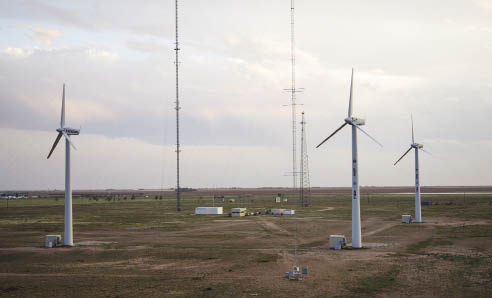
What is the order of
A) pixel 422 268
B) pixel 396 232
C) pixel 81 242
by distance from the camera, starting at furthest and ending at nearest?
1. pixel 396 232
2. pixel 81 242
3. pixel 422 268

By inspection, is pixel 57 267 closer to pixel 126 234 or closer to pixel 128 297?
pixel 128 297

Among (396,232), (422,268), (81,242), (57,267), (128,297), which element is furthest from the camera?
(396,232)

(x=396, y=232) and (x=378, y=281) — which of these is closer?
(x=378, y=281)

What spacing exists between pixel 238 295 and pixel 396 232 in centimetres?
4440

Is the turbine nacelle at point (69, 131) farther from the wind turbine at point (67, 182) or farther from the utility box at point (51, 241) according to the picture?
the utility box at point (51, 241)

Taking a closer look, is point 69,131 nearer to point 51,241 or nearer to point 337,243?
point 51,241

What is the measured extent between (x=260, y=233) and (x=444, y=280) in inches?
1518

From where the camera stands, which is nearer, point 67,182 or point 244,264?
point 244,264

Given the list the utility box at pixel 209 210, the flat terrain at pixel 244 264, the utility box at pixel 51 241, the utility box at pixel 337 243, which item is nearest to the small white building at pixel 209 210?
the utility box at pixel 209 210

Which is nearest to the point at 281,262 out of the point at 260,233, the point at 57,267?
the point at 57,267

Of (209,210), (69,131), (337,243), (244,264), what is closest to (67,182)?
(69,131)

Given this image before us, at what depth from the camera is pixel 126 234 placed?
70625 mm

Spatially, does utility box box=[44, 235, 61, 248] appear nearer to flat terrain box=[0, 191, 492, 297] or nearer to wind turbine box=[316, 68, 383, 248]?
A: flat terrain box=[0, 191, 492, 297]

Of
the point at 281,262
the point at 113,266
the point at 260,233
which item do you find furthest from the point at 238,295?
the point at 260,233
